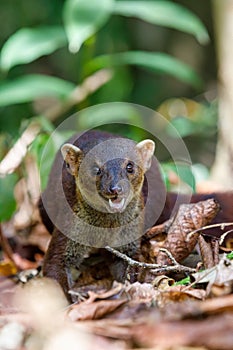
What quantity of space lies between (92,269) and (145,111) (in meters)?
4.32

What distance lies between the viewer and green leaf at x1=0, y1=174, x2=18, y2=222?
4.23m

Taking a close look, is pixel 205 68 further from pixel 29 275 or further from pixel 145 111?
pixel 29 275

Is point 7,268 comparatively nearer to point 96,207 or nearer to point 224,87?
point 96,207

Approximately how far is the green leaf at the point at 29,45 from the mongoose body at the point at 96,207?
65.1 inches

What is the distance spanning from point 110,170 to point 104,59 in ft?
7.01

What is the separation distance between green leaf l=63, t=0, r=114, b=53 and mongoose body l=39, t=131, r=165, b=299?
4.01 feet

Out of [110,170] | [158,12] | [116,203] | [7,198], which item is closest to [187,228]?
[116,203]

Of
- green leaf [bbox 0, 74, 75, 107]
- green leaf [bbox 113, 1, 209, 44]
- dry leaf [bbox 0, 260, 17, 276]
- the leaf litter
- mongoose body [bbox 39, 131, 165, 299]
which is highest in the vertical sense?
green leaf [bbox 113, 1, 209, 44]

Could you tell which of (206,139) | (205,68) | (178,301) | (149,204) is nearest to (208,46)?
(205,68)

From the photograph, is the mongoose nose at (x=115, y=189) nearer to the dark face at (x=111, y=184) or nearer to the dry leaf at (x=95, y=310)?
the dark face at (x=111, y=184)

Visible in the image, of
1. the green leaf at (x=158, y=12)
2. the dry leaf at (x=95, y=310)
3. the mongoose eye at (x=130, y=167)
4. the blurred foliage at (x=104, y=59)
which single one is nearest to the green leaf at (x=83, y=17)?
the blurred foliage at (x=104, y=59)

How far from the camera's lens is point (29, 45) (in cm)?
538

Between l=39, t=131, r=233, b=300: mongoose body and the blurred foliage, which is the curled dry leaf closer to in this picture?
l=39, t=131, r=233, b=300: mongoose body

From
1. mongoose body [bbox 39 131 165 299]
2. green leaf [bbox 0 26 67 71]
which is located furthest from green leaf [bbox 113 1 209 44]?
mongoose body [bbox 39 131 165 299]
